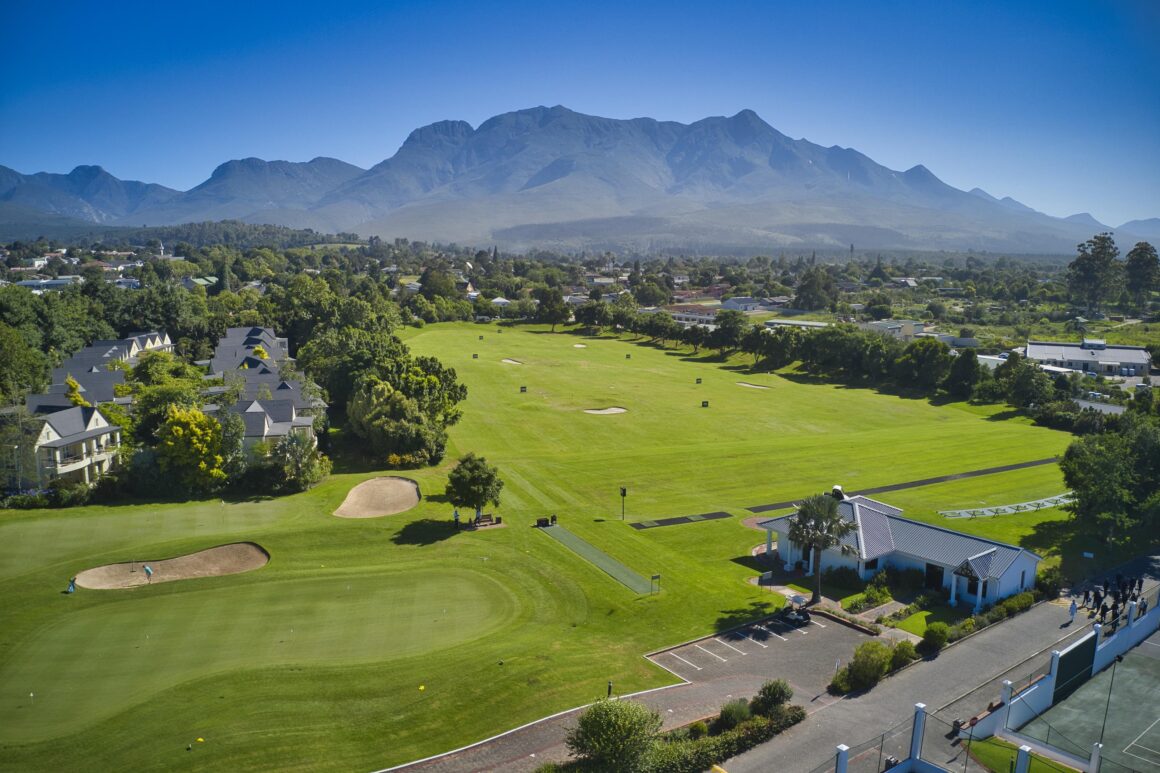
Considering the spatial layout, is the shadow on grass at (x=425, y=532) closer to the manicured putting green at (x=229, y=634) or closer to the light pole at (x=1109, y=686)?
the manicured putting green at (x=229, y=634)

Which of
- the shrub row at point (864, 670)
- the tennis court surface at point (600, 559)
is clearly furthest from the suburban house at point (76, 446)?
the shrub row at point (864, 670)

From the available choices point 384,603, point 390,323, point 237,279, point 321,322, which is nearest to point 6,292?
point 321,322


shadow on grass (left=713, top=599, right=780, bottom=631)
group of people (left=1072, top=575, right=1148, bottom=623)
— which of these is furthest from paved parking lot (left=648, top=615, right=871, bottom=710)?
group of people (left=1072, top=575, right=1148, bottom=623)

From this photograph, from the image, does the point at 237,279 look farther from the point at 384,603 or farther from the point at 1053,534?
the point at 1053,534

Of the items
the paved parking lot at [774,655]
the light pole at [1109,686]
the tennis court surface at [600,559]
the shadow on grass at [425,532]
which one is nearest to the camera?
the light pole at [1109,686]

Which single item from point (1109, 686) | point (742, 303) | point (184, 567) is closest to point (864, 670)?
point (1109, 686)

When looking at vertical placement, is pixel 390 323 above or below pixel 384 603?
above

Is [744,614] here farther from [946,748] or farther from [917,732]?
[917,732]
